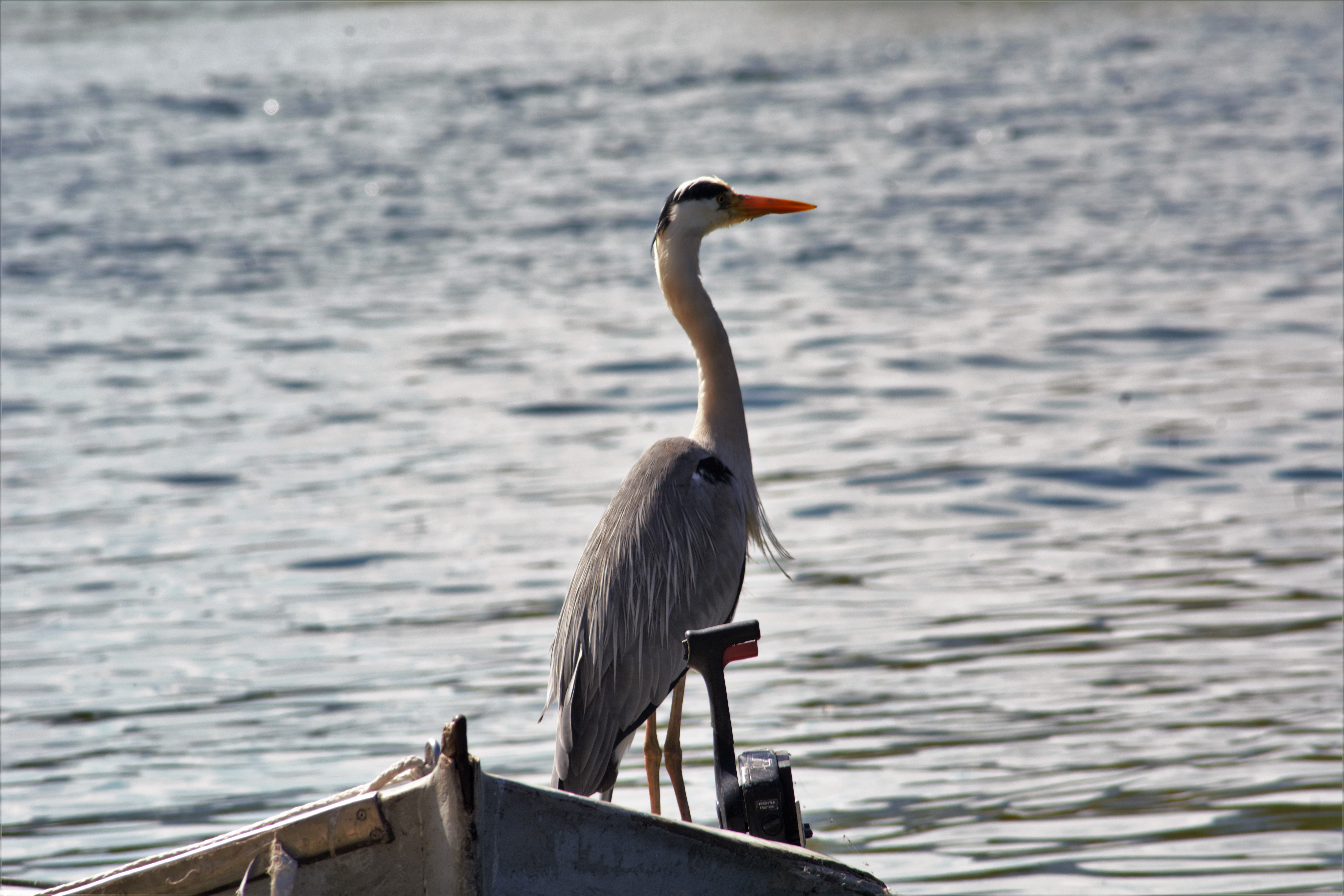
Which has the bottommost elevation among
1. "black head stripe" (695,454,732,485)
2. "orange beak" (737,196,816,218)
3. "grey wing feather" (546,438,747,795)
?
"grey wing feather" (546,438,747,795)

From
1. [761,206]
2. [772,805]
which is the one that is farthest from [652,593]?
[761,206]

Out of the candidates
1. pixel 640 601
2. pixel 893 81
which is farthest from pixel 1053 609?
pixel 893 81

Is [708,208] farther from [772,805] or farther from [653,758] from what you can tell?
[772,805]

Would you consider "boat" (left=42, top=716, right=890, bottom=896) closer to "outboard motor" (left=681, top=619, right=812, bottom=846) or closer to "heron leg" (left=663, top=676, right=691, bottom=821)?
"outboard motor" (left=681, top=619, right=812, bottom=846)

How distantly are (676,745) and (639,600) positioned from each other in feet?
1.58

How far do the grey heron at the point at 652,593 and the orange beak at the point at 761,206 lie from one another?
28 cm

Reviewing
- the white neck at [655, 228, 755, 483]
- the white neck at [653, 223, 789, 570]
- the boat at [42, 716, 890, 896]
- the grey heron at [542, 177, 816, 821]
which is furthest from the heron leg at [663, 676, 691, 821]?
the boat at [42, 716, 890, 896]

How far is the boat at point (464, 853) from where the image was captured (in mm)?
3145

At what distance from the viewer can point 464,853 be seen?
10.3ft

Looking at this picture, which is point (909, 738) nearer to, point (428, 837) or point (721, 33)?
point (428, 837)

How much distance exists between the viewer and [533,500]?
8.89m

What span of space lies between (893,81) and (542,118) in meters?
5.17

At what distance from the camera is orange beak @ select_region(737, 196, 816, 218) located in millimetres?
5797

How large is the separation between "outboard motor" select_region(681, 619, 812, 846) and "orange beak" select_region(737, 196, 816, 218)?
2458 mm
